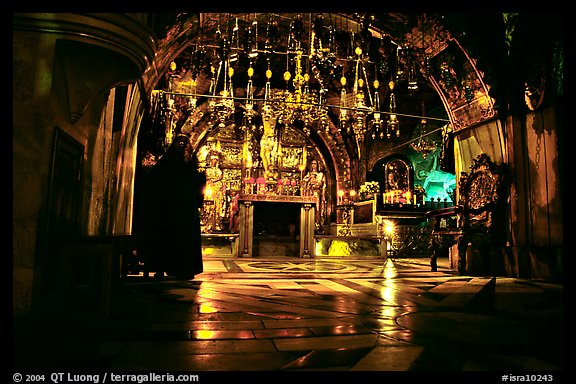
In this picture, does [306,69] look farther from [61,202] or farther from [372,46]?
[61,202]

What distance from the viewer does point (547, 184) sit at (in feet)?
18.6

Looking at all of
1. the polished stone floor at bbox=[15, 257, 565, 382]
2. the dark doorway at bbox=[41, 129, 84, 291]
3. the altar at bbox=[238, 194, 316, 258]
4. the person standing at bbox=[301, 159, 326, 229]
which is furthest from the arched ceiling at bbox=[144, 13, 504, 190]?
the person standing at bbox=[301, 159, 326, 229]

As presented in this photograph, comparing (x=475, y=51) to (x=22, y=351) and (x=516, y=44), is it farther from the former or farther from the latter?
(x=22, y=351)

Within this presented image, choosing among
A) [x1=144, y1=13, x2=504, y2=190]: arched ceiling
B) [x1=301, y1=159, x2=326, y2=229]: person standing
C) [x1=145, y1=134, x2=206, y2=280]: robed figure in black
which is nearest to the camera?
[x1=145, y1=134, x2=206, y2=280]: robed figure in black

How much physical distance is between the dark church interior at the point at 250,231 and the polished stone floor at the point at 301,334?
0.05 feet

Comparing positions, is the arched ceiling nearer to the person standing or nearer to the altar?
the altar

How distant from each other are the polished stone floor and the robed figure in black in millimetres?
914

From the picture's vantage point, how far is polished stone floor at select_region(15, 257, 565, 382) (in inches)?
61.4

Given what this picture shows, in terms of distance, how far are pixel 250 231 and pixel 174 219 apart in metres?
5.67

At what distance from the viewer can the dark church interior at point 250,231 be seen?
5.89ft

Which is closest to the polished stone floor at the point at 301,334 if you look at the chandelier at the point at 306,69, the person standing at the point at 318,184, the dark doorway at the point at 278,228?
the chandelier at the point at 306,69

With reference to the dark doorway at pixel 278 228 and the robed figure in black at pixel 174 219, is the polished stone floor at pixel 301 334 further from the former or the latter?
the dark doorway at pixel 278 228

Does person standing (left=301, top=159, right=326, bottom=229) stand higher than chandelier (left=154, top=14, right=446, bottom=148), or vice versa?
chandelier (left=154, top=14, right=446, bottom=148)

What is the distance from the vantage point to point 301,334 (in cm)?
209
